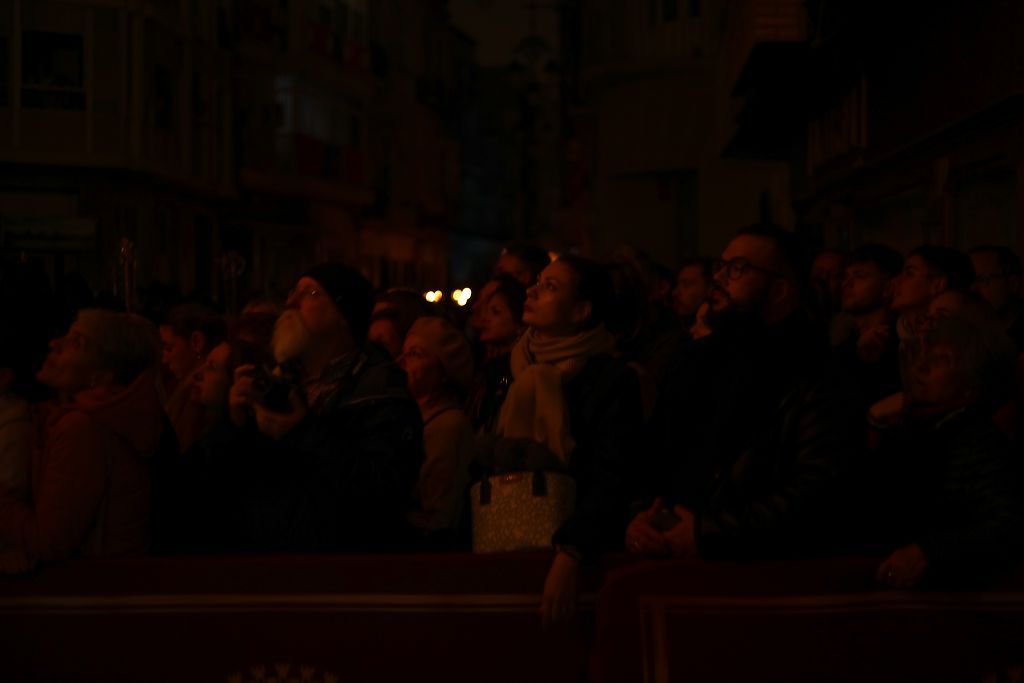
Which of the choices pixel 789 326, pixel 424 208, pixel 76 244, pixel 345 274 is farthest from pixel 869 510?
pixel 424 208

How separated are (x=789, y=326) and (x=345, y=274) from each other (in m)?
1.57

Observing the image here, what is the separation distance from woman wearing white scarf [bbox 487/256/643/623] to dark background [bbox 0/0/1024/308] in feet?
16.9

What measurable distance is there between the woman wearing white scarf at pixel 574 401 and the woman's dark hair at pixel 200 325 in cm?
312

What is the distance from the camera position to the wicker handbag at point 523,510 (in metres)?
4.60

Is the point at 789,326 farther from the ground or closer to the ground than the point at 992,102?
closer to the ground

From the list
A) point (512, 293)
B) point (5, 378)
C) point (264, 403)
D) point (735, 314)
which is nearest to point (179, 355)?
point (512, 293)

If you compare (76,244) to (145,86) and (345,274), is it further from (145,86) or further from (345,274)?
(345,274)

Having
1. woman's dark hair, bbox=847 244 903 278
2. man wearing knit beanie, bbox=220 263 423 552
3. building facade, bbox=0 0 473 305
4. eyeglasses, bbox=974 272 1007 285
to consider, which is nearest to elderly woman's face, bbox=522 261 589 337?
man wearing knit beanie, bbox=220 263 423 552

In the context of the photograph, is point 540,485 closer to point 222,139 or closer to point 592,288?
point 592,288

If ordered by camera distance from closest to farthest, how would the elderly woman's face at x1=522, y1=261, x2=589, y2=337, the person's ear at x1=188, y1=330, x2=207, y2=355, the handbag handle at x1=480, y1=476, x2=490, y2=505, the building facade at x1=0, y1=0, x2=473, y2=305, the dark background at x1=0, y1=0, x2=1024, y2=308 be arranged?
the handbag handle at x1=480, y1=476, x2=490, y2=505 → the elderly woman's face at x1=522, y1=261, x2=589, y2=337 → the person's ear at x1=188, y1=330, x2=207, y2=355 → the dark background at x1=0, y1=0, x2=1024, y2=308 → the building facade at x1=0, y1=0, x2=473, y2=305

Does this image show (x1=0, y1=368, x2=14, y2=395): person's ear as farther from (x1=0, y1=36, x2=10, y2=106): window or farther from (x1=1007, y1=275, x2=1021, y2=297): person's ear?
(x1=0, y1=36, x2=10, y2=106): window

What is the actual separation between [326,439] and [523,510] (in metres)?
0.65

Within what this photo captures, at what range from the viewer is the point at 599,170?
3447cm

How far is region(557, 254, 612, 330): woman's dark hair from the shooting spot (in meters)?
5.03
